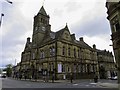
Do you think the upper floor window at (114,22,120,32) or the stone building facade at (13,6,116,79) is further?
→ the stone building facade at (13,6,116,79)

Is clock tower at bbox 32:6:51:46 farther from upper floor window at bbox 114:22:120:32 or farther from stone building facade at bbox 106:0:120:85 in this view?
upper floor window at bbox 114:22:120:32

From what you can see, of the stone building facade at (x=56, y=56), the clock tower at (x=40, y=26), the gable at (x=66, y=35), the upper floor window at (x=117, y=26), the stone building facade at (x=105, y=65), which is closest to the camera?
the upper floor window at (x=117, y=26)

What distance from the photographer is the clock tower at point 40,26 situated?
4806 centimetres

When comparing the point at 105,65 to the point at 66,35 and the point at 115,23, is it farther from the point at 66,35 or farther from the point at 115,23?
the point at 115,23

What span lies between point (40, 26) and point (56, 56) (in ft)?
53.7

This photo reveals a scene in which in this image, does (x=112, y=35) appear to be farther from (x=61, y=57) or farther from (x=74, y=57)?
(x=74, y=57)

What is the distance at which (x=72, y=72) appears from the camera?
4041 cm

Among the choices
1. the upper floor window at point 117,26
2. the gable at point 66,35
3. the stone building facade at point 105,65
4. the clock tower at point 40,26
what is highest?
the clock tower at point 40,26

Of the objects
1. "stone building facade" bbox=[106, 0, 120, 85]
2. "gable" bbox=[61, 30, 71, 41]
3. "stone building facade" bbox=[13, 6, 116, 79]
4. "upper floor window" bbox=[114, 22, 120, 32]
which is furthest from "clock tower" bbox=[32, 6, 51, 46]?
"upper floor window" bbox=[114, 22, 120, 32]

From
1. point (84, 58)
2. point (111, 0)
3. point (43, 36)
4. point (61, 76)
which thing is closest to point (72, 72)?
point (61, 76)

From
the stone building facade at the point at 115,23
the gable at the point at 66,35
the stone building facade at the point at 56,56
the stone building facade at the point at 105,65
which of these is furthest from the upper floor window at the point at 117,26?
the stone building facade at the point at 105,65

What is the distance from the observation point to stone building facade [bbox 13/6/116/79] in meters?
38.3

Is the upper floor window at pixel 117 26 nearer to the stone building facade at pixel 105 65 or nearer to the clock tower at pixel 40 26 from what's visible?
the clock tower at pixel 40 26

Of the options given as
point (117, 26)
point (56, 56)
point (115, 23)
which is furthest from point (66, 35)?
point (117, 26)
